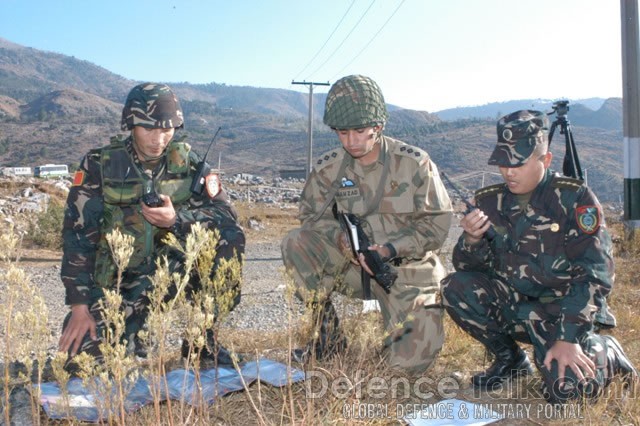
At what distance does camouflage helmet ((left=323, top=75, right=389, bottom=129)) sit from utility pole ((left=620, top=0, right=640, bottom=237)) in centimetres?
570

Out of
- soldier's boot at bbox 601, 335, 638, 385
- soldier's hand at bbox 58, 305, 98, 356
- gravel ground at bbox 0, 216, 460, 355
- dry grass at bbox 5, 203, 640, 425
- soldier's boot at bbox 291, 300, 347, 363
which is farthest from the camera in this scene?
gravel ground at bbox 0, 216, 460, 355

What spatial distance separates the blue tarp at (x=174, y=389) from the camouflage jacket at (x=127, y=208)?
604 mm

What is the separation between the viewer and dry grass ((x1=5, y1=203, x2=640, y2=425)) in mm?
2289

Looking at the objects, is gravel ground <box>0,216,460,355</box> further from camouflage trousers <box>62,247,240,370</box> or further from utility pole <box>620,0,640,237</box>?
utility pole <box>620,0,640,237</box>

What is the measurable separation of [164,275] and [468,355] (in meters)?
2.26

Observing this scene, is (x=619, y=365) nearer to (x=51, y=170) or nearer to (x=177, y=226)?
(x=177, y=226)

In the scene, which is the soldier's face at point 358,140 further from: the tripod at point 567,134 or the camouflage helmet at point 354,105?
the tripod at point 567,134

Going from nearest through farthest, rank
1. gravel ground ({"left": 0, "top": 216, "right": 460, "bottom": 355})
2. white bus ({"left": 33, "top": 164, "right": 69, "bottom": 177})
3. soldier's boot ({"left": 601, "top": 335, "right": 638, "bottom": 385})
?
soldier's boot ({"left": 601, "top": 335, "right": 638, "bottom": 385})
gravel ground ({"left": 0, "top": 216, "right": 460, "bottom": 355})
white bus ({"left": 33, "top": 164, "right": 69, "bottom": 177})

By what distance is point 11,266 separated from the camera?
1.74m

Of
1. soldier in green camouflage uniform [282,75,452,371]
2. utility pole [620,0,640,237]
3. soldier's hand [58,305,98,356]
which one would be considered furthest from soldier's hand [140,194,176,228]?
utility pole [620,0,640,237]

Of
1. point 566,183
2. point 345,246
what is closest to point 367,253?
point 345,246

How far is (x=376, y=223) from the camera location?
3389 millimetres

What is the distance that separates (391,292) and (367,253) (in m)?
0.37

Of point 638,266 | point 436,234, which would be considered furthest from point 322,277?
point 638,266
